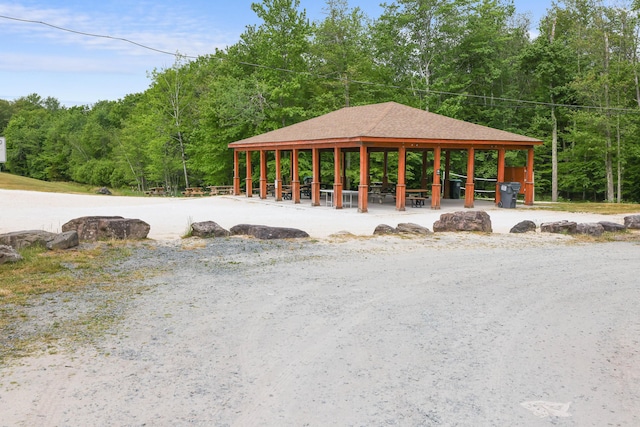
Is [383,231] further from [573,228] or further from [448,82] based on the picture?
[448,82]

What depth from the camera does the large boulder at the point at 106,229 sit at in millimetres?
11474

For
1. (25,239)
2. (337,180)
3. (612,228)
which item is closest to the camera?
(25,239)

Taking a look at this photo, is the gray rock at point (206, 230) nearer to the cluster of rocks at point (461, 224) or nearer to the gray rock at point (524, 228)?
the cluster of rocks at point (461, 224)

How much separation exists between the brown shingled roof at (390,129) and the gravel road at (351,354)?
11.5 metres

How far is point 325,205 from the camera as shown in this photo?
22.4 meters

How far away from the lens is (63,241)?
10.0 m

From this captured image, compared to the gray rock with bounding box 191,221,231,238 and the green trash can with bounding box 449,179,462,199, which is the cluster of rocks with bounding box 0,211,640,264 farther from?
the green trash can with bounding box 449,179,462,199

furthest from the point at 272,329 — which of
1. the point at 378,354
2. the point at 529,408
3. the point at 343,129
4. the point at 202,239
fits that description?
the point at 343,129

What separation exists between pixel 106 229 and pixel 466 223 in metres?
8.74

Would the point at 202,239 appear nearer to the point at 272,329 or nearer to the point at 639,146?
the point at 272,329

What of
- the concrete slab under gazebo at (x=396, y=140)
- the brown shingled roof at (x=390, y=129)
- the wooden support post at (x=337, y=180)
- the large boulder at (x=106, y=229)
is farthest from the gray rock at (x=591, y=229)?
the large boulder at (x=106, y=229)

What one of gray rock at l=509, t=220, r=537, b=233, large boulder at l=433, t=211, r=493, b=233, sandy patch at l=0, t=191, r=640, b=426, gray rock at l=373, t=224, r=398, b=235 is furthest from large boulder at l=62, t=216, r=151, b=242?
gray rock at l=509, t=220, r=537, b=233

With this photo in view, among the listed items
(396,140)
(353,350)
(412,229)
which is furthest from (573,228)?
(353,350)

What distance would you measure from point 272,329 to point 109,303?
2267mm
